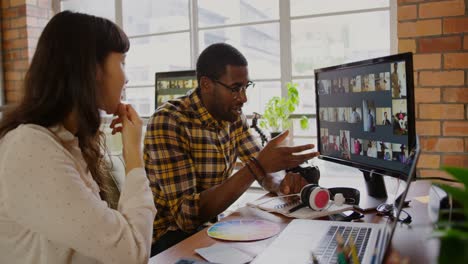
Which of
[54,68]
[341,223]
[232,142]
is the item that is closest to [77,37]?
[54,68]

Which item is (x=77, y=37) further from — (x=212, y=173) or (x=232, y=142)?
(x=232, y=142)

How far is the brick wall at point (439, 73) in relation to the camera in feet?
7.32

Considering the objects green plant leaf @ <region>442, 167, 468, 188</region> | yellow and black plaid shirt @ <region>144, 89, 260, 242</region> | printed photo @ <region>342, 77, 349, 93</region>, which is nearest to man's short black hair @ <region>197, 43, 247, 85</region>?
yellow and black plaid shirt @ <region>144, 89, 260, 242</region>

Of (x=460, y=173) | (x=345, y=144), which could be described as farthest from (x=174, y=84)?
(x=460, y=173)

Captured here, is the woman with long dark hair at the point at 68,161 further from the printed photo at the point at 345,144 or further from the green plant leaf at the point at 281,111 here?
the green plant leaf at the point at 281,111

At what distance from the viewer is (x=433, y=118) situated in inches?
90.3

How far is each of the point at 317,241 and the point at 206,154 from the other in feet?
2.27

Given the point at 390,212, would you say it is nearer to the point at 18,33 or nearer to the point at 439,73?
the point at 439,73

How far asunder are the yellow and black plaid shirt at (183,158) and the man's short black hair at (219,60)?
11 cm

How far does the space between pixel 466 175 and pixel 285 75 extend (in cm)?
278

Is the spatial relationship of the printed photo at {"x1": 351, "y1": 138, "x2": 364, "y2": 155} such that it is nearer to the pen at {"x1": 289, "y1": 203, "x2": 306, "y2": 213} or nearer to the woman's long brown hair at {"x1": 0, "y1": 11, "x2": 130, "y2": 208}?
the pen at {"x1": 289, "y1": 203, "x2": 306, "y2": 213}

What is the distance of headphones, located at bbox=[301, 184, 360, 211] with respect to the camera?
4.44ft

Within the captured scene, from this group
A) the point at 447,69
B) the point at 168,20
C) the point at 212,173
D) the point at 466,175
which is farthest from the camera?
the point at 168,20

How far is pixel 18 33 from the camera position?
149 inches
